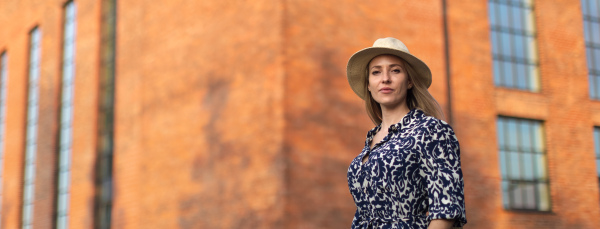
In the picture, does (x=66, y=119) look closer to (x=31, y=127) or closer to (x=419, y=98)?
(x=31, y=127)

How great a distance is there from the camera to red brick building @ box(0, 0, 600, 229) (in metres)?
15.6

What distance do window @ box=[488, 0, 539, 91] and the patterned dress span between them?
1639 centimetres

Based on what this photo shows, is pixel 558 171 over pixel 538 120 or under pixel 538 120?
under

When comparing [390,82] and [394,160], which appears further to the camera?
[390,82]

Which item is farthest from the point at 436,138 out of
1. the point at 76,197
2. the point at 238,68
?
the point at 76,197

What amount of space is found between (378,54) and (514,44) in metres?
17.2

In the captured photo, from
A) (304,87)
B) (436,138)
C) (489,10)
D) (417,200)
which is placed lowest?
(417,200)

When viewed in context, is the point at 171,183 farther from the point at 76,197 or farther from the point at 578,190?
the point at 578,190

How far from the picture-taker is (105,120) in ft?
69.2

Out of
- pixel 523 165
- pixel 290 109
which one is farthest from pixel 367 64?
pixel 523 165

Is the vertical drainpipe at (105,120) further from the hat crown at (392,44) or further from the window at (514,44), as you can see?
the hat crown at (392,44)

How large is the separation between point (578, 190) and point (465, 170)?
3558 mm

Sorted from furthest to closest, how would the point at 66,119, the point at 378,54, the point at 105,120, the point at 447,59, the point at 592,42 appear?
the point at 66,119 < the point at 105,120 < the point at 592,42 < the point at 447,59 < the point at 378,54

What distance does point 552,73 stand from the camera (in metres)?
19.3
